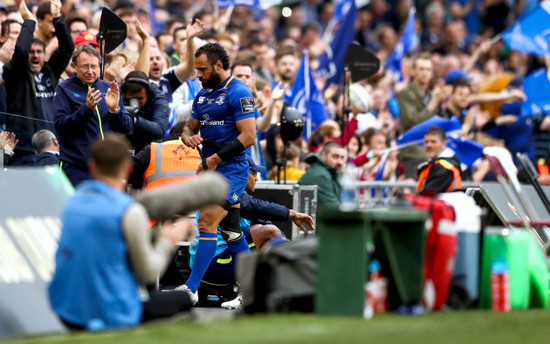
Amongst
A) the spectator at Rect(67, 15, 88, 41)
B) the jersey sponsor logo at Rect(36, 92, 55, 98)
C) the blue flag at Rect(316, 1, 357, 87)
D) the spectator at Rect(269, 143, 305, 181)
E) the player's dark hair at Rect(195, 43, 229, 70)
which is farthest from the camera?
the blue flag at Rect(316, 1, 357, 87)

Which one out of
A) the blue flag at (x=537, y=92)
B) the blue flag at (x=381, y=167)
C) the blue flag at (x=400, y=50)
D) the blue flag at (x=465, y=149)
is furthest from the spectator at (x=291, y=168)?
the blue flag at (x=400, y=50)

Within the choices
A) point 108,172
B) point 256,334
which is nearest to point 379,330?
point 256,334

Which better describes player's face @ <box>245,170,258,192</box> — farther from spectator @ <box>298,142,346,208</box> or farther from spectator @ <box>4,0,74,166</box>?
spectator @ <box>4,0,74,166</box>

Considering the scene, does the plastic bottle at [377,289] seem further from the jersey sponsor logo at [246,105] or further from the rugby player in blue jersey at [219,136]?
the jersey sponsor logo at [246,105]

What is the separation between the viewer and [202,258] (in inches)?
428

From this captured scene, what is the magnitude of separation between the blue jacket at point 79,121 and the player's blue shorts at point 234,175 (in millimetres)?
988

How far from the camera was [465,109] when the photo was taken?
1827cm

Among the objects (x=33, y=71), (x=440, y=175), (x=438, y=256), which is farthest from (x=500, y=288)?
(x=33, y=71)

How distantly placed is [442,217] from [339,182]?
545 centimetres

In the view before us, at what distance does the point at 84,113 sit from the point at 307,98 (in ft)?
21.4

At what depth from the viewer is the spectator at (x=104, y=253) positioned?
688 centimetres

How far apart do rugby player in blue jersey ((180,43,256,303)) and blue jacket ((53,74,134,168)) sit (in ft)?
2.31

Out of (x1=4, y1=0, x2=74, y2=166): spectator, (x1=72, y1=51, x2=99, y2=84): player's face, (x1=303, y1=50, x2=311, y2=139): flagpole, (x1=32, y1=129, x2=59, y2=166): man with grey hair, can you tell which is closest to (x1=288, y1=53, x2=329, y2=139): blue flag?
(x1=303, y1=50, x2=311, y2=139): flagpole

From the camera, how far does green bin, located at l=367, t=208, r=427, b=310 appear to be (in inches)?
309
